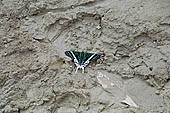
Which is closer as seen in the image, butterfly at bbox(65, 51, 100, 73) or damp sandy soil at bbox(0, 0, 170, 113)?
damp sandy soil at bbox(0, 0, 170, 113)

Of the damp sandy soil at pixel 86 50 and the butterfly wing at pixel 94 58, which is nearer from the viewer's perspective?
the damp sandy soil at pixel 86 50

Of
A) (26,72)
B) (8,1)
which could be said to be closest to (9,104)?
(26,72)

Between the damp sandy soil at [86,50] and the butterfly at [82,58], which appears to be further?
the butterfly at [82,58]
